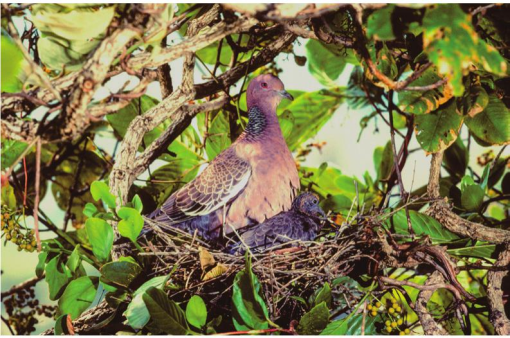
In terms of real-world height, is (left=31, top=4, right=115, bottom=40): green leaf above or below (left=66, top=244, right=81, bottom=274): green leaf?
above

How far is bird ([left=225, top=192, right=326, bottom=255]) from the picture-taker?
95cm

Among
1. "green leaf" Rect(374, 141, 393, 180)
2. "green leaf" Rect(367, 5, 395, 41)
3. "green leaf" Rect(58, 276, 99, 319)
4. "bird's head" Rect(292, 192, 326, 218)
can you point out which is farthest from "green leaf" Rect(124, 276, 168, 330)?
"green leaf" Rect(374, 141, 393, 180)

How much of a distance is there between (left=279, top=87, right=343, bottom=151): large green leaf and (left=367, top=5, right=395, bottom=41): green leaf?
565mm

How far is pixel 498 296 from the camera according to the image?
2.73 ft

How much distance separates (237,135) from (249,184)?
0.18m

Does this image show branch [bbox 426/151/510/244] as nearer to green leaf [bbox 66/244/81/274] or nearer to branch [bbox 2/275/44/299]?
green leaf [bbox 66/244/81/274]

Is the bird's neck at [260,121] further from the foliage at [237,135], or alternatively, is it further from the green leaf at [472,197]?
the green leaf at [472,197]

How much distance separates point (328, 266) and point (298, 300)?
0.07 meters

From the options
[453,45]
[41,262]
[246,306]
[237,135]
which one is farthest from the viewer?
[237,135]

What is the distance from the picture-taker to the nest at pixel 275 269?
0.84m

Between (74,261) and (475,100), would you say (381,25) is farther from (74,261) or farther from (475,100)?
(74,261)

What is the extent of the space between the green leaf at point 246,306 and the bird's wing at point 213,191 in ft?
0.98

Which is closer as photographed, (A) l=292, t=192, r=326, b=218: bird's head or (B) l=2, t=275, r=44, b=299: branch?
(A) l=292, t=192, r=326, b=218: bird's head

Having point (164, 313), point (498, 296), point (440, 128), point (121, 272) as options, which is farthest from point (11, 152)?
point (498, 296)
